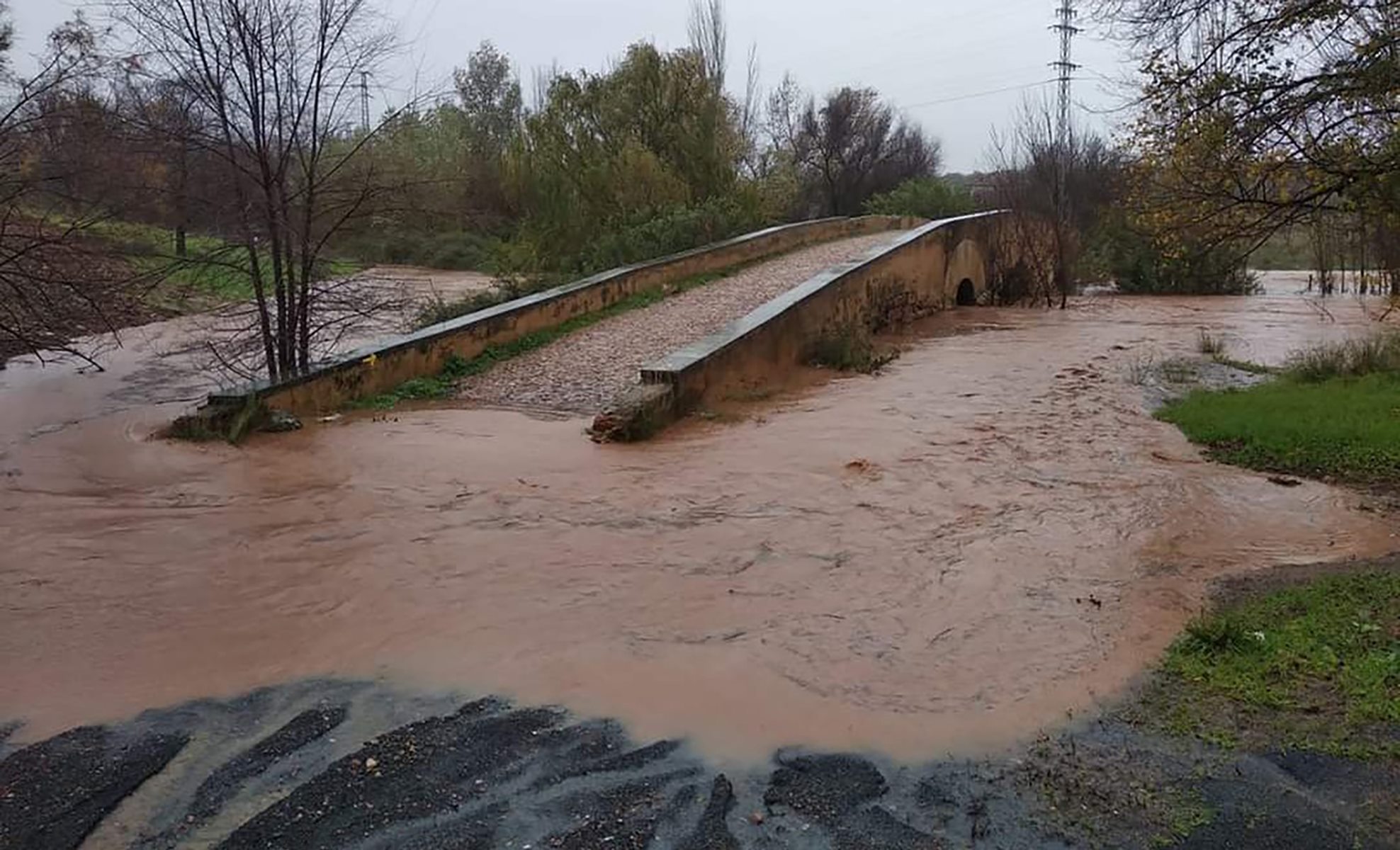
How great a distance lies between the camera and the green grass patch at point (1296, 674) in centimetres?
451

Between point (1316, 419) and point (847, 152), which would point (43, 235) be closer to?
point (1316, 419)

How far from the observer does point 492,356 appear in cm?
1371

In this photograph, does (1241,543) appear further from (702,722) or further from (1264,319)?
(1264,319)

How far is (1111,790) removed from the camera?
419 centimetres

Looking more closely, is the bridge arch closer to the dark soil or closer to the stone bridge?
the stone bridge

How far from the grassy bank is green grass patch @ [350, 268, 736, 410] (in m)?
7.43

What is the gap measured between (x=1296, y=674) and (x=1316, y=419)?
19.8 ft

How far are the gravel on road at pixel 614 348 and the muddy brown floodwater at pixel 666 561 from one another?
34.2 inches

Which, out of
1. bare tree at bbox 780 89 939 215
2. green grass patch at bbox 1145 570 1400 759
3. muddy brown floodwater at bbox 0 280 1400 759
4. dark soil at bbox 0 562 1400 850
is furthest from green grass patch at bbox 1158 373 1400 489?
bare tree at bbox 780 89 939 215

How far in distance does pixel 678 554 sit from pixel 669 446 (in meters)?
2.88

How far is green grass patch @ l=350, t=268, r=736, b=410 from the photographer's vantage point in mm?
11992

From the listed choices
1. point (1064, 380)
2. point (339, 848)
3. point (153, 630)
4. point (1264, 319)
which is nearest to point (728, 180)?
point (1264, 319)

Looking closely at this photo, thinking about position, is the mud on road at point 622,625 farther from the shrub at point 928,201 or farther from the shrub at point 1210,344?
the shrub at point 928,201

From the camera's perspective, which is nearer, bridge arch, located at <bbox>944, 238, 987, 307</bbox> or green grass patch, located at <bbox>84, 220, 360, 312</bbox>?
green grass patch, located at <bbox>84, 220, 360, 312</bbox>
